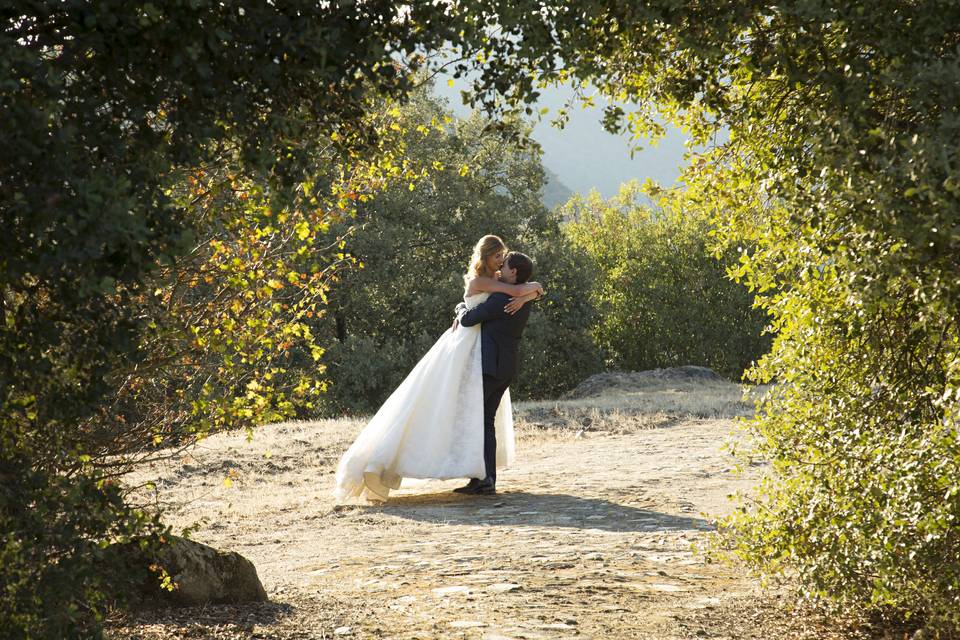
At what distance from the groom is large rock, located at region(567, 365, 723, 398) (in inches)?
387

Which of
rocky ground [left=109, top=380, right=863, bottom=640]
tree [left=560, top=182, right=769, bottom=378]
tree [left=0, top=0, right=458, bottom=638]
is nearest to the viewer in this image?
tree [left=0, top=0, right=458, bottom=638]

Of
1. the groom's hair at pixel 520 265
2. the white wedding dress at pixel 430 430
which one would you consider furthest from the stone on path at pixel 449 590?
the groom's hair at pixel 520 265

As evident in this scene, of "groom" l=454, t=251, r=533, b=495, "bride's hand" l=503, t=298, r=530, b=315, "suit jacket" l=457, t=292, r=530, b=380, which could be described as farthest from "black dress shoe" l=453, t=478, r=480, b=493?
"bride's hand" l=503, t=298, r=530, b=315

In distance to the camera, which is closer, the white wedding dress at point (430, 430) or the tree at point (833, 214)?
the tree at point (833, 214)

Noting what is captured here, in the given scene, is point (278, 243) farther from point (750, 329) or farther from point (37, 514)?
point (750, 329)

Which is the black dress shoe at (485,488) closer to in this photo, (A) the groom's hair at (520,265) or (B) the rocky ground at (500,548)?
(B) the rocky ground at (500,548)

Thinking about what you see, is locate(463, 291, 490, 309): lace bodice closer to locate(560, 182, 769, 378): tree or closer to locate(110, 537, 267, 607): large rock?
locate(110, 537, 267, 607): large rock

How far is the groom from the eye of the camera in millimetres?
9148

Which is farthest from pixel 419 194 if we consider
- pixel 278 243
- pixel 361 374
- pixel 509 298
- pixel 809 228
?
pixel 809 228

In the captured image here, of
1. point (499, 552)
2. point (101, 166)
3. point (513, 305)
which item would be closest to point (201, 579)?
point (499, 552)

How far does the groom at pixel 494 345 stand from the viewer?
9148 mm

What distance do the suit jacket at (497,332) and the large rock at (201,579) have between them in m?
3.89

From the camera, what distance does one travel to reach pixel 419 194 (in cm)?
2302

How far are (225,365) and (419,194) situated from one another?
1815 cm
